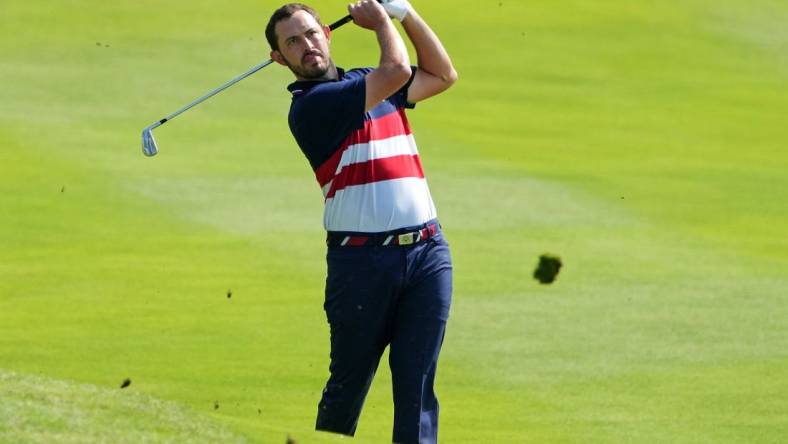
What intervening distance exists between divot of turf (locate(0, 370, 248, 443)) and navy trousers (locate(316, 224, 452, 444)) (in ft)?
Result: 2.06

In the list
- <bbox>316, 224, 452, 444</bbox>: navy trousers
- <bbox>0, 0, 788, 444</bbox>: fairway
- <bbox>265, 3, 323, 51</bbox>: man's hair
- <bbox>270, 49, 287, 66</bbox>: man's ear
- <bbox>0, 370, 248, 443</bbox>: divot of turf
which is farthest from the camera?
<bbox>0, 0, 788, 444</bbox>: fairway

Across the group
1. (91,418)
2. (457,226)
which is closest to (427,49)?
(91,418)

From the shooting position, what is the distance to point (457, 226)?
1374 centimetres

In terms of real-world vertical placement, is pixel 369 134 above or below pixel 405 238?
above

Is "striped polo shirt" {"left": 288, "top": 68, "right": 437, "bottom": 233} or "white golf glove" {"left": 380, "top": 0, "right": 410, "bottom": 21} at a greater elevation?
"white golf glove" {"left": 380, "top": 0, "right": 410, "bottom": 21}

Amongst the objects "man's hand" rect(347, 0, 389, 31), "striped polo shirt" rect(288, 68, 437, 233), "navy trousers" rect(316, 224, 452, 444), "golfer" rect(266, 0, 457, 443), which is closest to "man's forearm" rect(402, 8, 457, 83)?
"golfer" rect(266, 0, 457, 443)

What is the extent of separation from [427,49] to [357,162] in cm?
67

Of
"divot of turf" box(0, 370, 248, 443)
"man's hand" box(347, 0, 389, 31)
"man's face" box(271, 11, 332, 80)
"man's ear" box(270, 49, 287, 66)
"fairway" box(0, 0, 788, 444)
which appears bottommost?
"fairway" box(0, 0, 788, 444)

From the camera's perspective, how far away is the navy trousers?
6871 millimetres

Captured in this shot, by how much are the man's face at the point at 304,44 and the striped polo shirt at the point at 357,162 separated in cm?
8

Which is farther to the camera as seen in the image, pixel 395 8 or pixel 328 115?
pixel 395 8

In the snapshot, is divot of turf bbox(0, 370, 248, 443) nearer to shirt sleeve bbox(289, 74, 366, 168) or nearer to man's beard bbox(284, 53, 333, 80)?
shirt sleeve bbox(289, 74, 366, 168)

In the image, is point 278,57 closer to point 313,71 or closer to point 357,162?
point 313,71

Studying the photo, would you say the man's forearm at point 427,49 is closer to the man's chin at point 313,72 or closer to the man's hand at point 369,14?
the man's hand at point 369,14
